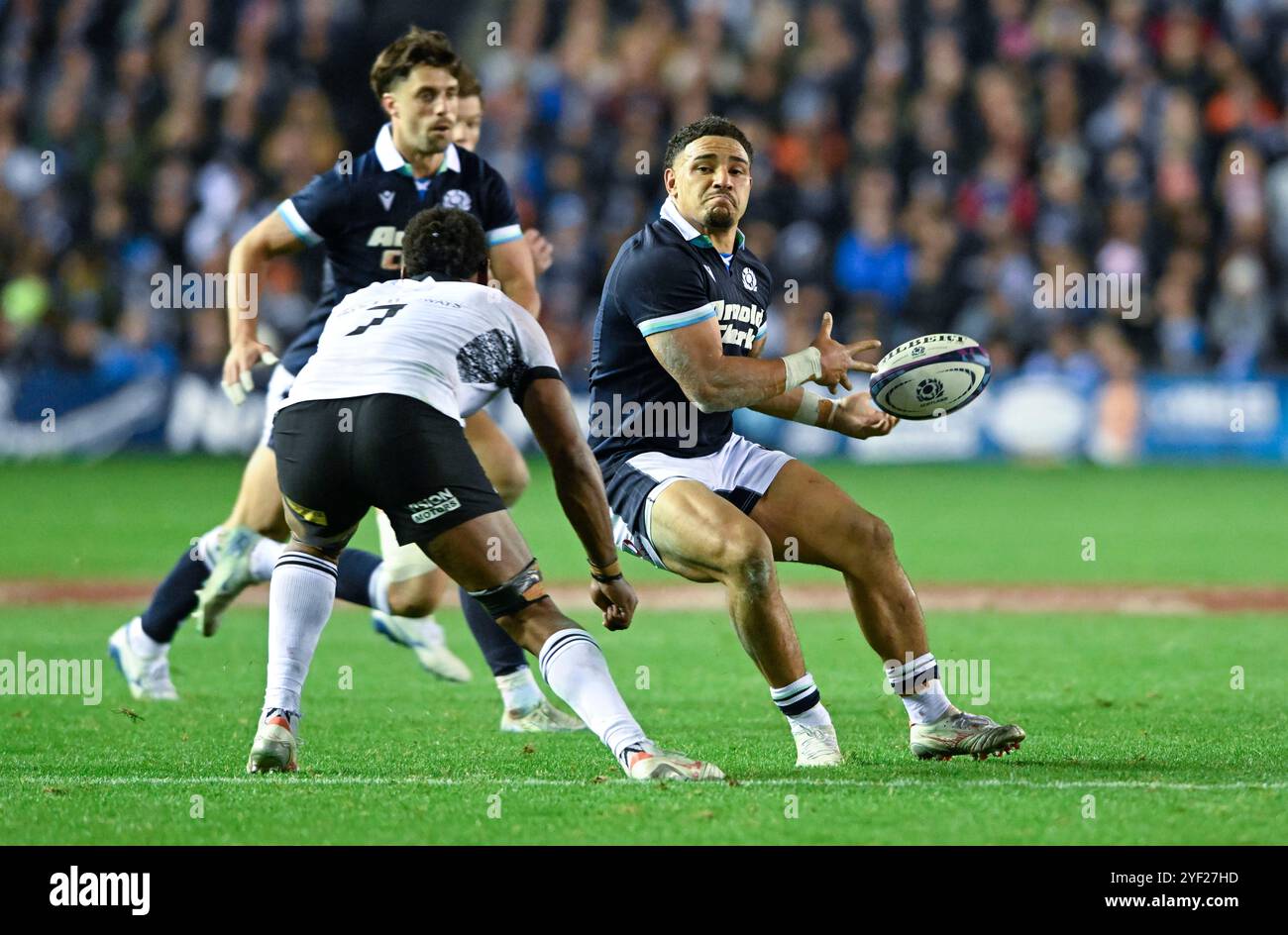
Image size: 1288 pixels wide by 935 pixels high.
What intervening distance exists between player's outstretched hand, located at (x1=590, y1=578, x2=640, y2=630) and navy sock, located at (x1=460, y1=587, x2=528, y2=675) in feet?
4.99

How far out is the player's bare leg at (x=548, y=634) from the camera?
228 inches

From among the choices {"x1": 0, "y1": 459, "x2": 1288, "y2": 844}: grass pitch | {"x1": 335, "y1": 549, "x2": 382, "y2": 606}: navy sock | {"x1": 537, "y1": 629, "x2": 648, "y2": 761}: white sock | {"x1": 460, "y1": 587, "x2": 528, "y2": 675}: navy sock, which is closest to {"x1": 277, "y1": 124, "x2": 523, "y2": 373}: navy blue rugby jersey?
{"x1": 335, "y1": 549, "x2": 382, "y2": 606}: navy sock

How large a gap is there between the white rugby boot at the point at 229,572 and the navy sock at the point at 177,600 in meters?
0.42

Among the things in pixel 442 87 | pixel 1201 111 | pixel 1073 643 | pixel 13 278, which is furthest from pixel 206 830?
pixel 1201 111

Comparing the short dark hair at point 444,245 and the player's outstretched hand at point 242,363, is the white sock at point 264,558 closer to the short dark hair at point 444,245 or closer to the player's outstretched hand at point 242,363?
the player's outstretched hand at point 242,363

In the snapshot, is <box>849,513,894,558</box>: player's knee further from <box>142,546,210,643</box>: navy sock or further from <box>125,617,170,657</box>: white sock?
<box>125,617,170,657</box>: white sock

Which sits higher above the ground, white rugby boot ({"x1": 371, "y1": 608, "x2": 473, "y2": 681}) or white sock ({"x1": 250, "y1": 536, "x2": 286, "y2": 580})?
white sock ({"x1": 250, "y1": 536, "x2": 286, "y2": 580})

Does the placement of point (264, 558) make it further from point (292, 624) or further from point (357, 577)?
point (292, 624)

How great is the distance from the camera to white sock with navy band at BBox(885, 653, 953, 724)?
6527 millimetres

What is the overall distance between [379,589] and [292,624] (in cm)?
203

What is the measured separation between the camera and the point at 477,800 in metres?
5.68

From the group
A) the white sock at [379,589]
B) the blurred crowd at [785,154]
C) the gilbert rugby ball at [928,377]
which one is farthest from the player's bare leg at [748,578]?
the blurred crowd at [785,154]

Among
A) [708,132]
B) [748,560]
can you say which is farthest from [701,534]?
[708,132]
